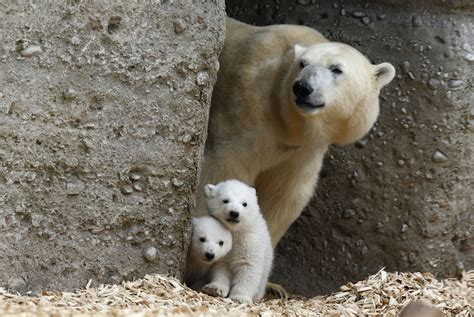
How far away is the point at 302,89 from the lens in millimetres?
4777

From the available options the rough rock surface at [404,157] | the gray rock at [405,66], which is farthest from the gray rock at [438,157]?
the gray rock at [405,66]

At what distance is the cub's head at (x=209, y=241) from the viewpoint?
Result: 447cm

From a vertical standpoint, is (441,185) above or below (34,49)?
below

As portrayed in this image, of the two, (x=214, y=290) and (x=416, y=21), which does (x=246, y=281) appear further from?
(x=416, y=21)

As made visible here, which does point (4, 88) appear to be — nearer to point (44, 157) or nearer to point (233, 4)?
point (44, 157)

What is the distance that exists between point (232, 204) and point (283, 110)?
2.64ft

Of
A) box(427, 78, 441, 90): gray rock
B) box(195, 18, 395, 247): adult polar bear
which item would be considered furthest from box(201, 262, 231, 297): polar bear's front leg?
box(427, 78, 441, 90): gray rock

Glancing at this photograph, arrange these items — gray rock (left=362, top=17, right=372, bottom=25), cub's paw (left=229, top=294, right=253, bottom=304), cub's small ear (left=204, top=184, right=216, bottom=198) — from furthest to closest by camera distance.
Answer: gray rock (left=362, top=17, right=372, bottom=25) → cub's small ear (left=204, top=184, right=216, bottom=198) → cub's paw (left=229, top=294, right=253, bottom=304)

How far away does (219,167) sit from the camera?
5.20 metres

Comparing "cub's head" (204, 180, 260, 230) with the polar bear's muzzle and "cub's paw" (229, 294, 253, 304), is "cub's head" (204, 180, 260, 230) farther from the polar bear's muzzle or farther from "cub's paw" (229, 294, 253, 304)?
the polar bear's muzzle

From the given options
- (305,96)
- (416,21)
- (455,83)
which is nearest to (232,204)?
(305,96)

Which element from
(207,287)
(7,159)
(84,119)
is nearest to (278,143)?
(207,287)

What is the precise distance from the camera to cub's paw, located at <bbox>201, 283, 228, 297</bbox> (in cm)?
447

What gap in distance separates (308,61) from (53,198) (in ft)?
Result: 5.67
